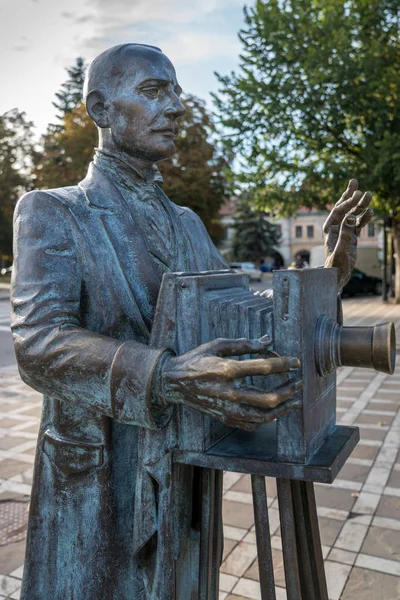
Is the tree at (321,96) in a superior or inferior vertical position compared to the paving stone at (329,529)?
superior

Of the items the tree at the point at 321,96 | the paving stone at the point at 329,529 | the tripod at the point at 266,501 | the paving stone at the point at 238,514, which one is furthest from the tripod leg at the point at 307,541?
the tree at the point at 321,96

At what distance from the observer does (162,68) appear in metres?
1.64

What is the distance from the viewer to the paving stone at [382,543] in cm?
377

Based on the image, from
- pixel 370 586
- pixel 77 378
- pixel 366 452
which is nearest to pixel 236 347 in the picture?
pixel 77 378

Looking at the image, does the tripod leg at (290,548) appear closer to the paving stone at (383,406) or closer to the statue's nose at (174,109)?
the statue's nose at (174,109)

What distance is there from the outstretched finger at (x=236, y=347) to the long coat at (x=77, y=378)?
0.85 feet

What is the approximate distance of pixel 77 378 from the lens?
139 centimetres

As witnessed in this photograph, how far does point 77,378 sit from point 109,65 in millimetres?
907

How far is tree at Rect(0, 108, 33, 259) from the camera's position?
108 ft

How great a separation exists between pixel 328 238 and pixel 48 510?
4.08ft

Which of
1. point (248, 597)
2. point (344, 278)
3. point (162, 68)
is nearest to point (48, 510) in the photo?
point (344, 278)

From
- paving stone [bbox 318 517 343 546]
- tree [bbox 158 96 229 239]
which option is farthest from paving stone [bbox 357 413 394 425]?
tree [bbox 158 96 229 239]

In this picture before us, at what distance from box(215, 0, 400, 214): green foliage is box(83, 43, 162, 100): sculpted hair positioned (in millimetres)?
13371

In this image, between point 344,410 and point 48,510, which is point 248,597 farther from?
point 344,410
